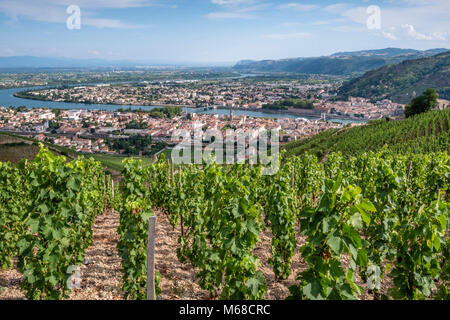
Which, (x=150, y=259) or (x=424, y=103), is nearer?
(x=150, y=259)

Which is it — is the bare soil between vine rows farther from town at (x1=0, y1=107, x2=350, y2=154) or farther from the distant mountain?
the distant mountain

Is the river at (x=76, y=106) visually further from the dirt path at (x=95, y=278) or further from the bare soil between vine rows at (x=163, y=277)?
the dirt path at (x=95, y=278)

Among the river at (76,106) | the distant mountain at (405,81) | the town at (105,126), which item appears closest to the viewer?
the town at (105,126)

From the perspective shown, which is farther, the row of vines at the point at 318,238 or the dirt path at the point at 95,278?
the dirt path at the point at 95,278

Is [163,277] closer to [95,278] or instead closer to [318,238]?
[95,278]

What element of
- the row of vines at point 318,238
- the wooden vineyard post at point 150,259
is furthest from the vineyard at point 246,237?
the wooden vineyard post at point 150,259

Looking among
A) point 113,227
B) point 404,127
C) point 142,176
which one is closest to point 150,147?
point 404,127

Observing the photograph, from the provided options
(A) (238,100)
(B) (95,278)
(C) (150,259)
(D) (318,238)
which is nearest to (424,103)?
(D) (318,238)
